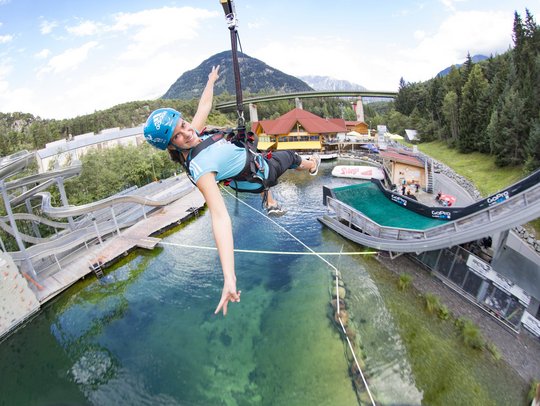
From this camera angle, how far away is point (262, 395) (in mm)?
8477

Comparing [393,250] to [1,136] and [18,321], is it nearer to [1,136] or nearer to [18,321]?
[18,321]

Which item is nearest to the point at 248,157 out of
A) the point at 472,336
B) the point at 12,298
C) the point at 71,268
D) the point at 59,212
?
the point at 472,336

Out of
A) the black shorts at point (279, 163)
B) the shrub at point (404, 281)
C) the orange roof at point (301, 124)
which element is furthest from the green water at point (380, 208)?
the orange roof at point (301, 124)

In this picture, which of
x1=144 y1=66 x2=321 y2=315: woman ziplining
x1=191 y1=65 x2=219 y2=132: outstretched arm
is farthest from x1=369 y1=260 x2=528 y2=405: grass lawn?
x1=191 y1=65 x2=219 y2=132: outstretched arm

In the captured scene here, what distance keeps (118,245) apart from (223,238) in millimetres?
17850

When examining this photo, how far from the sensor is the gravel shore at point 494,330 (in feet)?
29.7

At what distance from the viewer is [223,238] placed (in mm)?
2240

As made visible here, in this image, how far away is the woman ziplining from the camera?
7.33 feet

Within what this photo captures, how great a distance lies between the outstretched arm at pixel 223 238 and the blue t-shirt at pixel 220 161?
10 centimetres

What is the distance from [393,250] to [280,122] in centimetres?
3587

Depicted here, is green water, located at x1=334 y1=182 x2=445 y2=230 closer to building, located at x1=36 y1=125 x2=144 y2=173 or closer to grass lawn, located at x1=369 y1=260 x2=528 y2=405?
grass lawn, located at x1=369 y1=260 x2=528 y2=405

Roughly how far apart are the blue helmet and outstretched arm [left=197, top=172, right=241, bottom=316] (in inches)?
25.8

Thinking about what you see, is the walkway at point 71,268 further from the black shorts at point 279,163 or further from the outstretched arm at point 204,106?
the black shorts at point 279,163

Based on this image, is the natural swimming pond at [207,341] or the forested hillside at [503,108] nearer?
the natural swimming pond at [207,341]
